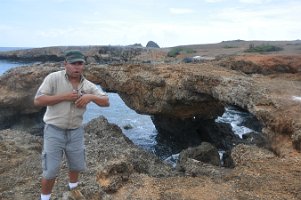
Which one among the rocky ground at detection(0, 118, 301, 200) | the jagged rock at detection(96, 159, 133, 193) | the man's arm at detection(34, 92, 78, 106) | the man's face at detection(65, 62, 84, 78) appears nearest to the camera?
the man's arm at detection(34, 92, 78, 106)

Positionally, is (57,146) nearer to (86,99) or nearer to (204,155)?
(86,99)

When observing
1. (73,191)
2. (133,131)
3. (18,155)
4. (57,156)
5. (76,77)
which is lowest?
(133,131)

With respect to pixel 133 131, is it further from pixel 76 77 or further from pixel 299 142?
pixel 76 77

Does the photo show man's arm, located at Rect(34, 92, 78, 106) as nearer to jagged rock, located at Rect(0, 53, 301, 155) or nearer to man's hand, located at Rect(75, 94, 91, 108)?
man's hand, located at Rect(75, 94, 91, 108)

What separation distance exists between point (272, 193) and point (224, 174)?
1.79 m

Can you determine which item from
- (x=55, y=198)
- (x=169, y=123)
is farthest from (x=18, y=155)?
(x=169, y=123)

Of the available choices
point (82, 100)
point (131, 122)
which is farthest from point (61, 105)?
point (131, 122)

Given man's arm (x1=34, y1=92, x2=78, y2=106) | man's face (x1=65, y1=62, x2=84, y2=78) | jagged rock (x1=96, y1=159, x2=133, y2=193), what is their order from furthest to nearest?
1. jagged rock (x1=96, y1=159, x2=133, y2=193)
2. man's face (x1=65, y1=62, x2=84, y2=78)
3. man's arm (x1=34, y1=92, x2=78, y2=106)

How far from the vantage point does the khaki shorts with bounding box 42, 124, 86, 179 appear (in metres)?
6.53

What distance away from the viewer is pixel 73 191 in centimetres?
750

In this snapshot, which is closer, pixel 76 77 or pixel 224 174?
pixel 76 77

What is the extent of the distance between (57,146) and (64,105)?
0.70 m

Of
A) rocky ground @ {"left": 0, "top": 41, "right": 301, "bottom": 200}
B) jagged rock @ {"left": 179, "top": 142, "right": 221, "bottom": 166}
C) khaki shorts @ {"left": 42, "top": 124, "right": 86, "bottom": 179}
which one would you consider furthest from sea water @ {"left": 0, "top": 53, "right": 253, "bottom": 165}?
khaki shorts @ {"left": 42, "top": 124, "right": 86, "bottom": 179}

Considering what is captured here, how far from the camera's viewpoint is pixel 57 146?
21.5 ft
